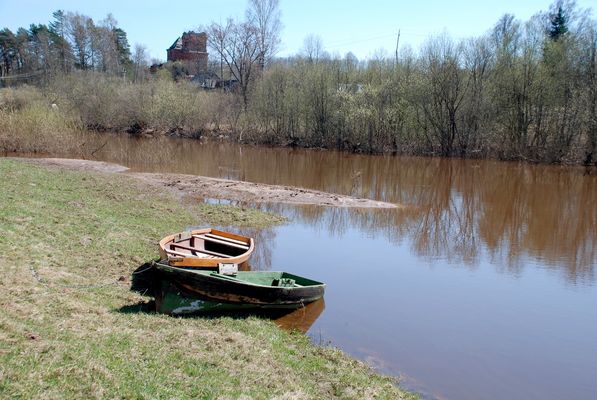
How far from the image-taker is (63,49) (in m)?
67.0

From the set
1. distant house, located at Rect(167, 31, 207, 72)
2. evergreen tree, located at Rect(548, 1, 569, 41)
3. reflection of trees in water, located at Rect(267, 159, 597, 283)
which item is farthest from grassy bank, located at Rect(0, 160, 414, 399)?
distant house, located at Rect(167, 31, 207, 72)

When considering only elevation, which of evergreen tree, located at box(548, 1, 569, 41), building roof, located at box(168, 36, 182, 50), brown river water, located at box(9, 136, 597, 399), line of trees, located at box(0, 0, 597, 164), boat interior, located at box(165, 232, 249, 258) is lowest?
brown river water, located at box(9, 136, 597, 399)

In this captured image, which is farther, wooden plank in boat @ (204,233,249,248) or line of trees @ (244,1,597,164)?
line of trees @ (244,1,597,164)

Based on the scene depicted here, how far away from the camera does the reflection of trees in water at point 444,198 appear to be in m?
15.8

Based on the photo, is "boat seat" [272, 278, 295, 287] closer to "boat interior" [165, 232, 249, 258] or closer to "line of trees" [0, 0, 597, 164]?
"boat interior" [165, 232, 249, 258]

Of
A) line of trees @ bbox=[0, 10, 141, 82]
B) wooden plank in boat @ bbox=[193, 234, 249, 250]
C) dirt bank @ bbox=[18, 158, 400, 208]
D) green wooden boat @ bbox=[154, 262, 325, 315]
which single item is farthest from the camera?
line of trees @ bbox=[0, 10, 141, 82]

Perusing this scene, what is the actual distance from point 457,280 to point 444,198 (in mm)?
12408

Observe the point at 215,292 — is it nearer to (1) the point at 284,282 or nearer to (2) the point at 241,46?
(1) the point at 284,282

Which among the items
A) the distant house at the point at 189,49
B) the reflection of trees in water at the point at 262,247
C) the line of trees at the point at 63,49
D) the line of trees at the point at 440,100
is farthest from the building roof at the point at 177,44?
the reflection of trees in water at the point at 262,247

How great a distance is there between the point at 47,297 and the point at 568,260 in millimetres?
13648

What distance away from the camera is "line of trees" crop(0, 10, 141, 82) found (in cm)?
6600

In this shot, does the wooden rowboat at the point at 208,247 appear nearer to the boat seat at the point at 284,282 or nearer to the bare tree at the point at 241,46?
the boat seat at the point at 284,282

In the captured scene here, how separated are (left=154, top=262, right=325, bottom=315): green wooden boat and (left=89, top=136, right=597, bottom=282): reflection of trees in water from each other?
3.63m

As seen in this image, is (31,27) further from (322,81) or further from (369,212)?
(369,212)
